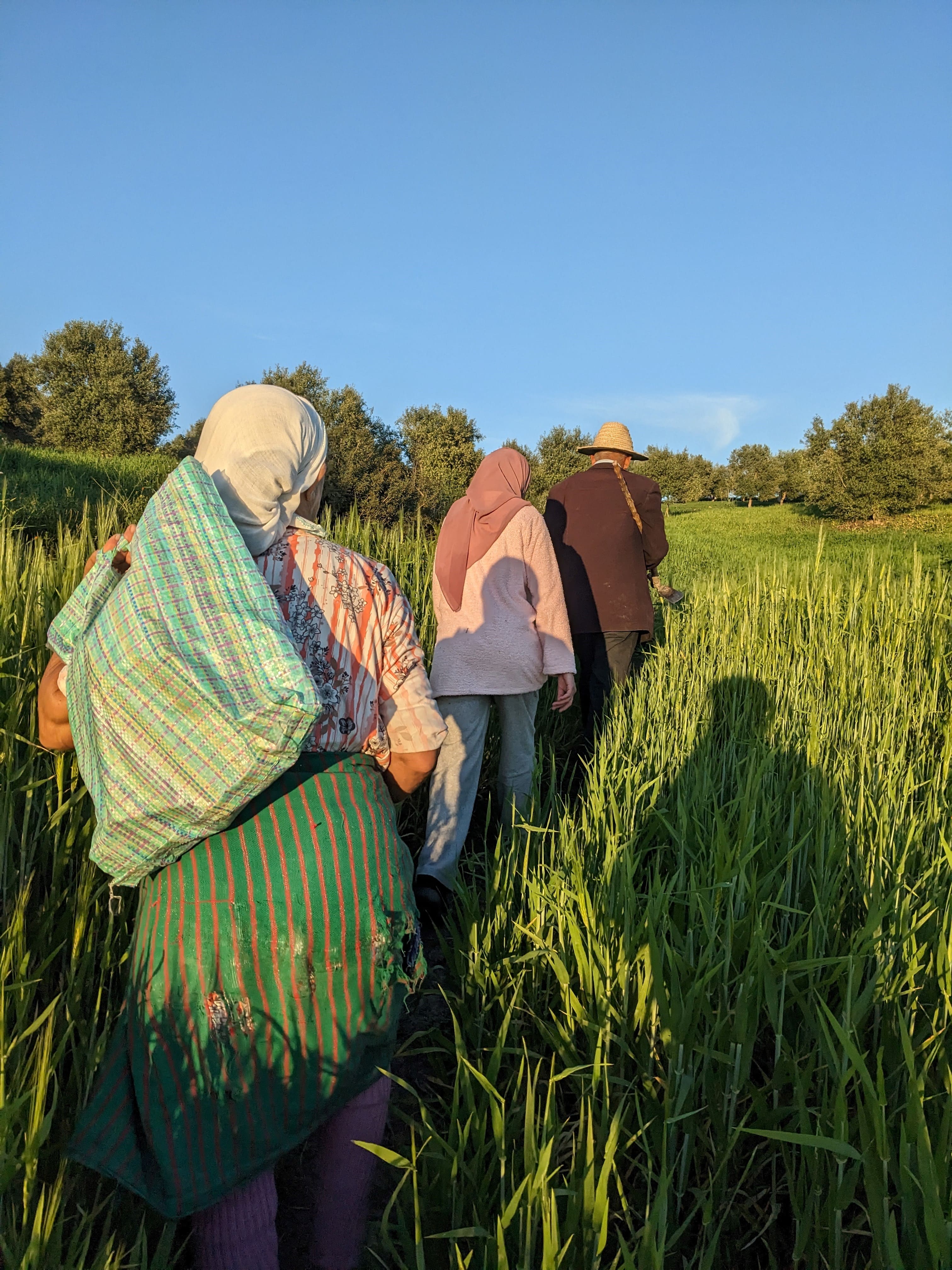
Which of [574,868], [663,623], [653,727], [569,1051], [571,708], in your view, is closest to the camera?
[569,1051]

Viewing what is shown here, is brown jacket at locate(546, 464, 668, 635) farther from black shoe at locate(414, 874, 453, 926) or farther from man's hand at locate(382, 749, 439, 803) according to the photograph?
man's hand at locate(382, 749, 439, 803)

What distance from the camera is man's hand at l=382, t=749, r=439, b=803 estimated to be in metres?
1.50

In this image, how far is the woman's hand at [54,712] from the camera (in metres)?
1.31

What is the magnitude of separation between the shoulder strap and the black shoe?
2.28 meters

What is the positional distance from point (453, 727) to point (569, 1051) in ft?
4.52

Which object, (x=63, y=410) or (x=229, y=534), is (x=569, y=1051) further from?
(x=63, y=410)

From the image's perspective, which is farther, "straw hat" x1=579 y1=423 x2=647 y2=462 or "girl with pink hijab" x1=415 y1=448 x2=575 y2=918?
"straw hat" x1=579 y1=423 x2=647 y2=462

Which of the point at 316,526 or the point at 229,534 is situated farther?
the point at 316,526

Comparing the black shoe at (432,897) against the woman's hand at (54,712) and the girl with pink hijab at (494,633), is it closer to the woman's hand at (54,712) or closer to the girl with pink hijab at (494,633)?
the girl with pink hijab at (494,633)

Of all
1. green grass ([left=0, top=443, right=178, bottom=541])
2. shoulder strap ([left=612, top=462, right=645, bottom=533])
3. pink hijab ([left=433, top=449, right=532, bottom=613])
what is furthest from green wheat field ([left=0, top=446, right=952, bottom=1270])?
green grass ([left=0, top=443, right=178, bottom=541])

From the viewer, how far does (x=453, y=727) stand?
9.57 feet

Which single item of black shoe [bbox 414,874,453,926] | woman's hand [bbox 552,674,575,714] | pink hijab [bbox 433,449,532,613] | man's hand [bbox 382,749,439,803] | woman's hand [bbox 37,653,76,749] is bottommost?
black shoe [bbox 414,874,453,926]

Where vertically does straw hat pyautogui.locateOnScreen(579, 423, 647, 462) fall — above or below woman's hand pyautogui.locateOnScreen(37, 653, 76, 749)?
above

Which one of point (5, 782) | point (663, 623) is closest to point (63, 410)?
point (663, 623)
